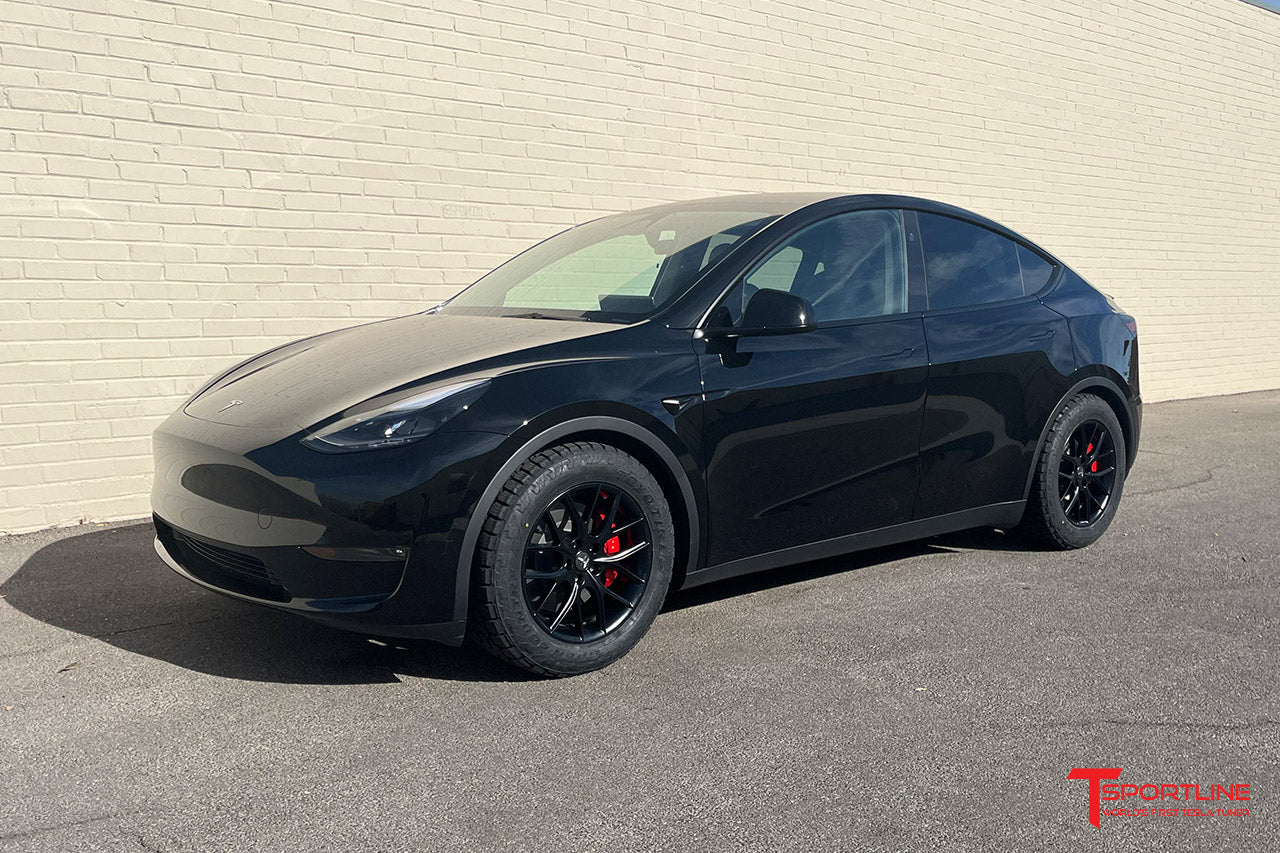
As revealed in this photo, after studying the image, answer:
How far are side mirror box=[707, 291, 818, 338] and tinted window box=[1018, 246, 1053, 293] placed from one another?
163 cm

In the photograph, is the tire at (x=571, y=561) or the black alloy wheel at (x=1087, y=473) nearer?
the tire at (x=571, y=561)

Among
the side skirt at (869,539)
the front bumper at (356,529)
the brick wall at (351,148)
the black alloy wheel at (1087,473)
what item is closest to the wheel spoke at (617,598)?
the side skirt at (869,539)

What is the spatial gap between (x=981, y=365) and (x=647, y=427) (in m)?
1.73

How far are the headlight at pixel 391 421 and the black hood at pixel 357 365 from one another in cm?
7

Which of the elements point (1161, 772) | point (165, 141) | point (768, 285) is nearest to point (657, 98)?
point (165, 141)

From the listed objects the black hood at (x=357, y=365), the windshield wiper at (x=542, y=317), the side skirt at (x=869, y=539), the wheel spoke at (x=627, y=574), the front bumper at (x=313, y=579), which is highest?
the windshield wiper at (x=542, y=317)

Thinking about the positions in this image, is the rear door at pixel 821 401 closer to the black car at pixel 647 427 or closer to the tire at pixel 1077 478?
the black car at pixel 647 427

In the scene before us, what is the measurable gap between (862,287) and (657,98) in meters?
3.76

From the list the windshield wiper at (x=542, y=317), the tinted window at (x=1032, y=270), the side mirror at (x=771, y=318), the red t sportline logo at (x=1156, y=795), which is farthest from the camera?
the tinted window at (x=1032, y=270)

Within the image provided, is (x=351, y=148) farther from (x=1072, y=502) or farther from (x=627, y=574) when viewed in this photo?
(x=1072, y=502)

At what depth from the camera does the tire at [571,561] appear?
339cm

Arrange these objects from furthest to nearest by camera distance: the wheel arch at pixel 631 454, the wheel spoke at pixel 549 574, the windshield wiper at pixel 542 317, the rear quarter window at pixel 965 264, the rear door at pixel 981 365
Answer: the rear quarter window at pixel 965 264, the rear door at pixel 981 365, the windshield wiper at pixel 542 317, the wheel spoke at pixel 549 574, the wheel arch at pixel 631 454

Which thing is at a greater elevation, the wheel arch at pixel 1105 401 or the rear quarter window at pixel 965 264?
the rear quarter window at pixel 965 264

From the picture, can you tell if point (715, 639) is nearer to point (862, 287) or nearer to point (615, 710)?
point (615, 710)
